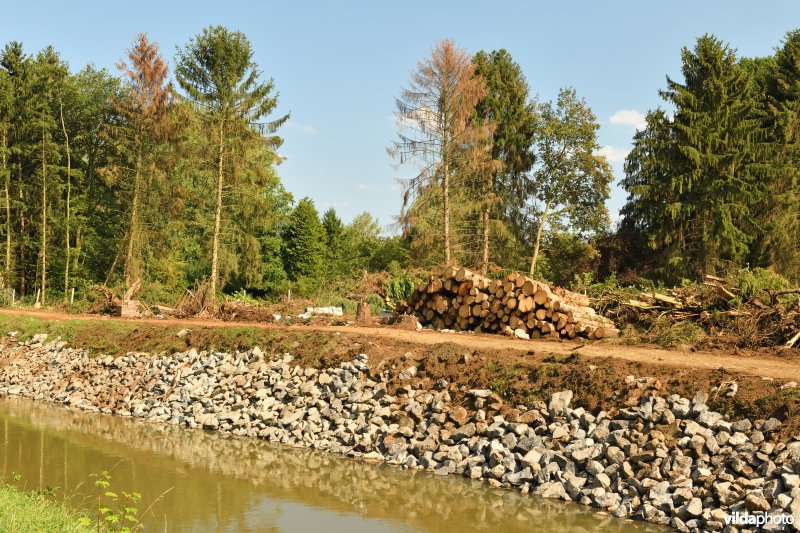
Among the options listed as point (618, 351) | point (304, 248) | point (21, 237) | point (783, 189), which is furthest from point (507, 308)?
point (21, 237)

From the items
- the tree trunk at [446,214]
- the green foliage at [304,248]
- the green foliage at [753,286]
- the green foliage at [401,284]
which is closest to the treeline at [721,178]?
the tree trunk at [446,214]

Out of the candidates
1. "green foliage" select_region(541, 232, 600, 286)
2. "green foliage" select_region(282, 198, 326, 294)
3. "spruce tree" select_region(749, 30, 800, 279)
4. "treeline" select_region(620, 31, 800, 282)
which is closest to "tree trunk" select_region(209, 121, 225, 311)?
"green foliage" select_region(282, 198, 326, 294)

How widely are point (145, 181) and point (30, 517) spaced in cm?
2654

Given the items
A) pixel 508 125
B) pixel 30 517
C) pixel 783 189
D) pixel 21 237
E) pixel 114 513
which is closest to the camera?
pixel 30 517

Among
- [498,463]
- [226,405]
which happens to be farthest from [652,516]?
[226,405]

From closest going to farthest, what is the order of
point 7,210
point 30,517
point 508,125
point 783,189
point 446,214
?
point 30,517, point 446,214, point 783,189, point 7,210, point 508,125

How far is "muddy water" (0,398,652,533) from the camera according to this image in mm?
8438

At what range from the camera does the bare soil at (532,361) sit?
9773mm

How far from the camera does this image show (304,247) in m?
37.9

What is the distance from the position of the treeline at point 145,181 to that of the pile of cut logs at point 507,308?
12.9 metres

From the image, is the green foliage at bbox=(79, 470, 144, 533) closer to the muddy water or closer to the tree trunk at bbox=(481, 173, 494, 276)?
the muddy water

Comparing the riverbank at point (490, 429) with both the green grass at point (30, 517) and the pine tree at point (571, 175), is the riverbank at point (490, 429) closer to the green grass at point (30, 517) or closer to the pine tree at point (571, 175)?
the green grass at point (30, 517)

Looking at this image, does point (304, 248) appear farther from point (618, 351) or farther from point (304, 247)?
point (618, 351)

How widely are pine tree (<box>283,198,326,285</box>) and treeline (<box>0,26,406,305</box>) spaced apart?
0.07m
